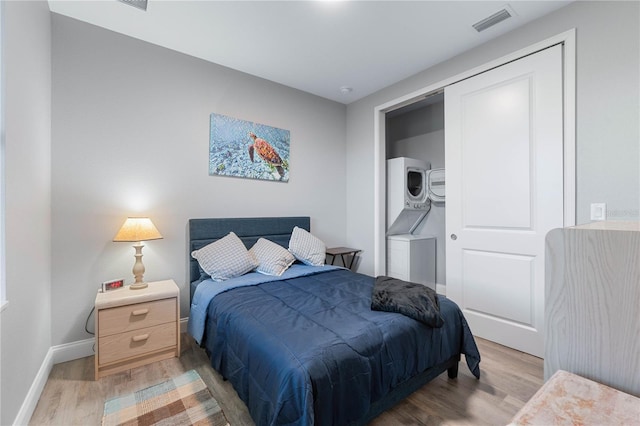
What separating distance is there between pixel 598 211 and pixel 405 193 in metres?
1.91

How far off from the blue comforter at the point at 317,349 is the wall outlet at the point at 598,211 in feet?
4.08

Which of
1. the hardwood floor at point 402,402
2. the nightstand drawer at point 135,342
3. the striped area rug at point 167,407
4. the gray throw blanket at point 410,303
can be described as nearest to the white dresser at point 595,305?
the gray throw blanket at point 410,303

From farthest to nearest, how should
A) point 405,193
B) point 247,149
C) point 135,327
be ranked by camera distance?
point 405,193, point 247,149, point 135,327

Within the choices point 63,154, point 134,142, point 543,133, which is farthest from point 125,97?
point 543,133

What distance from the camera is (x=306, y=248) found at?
311 centimetres

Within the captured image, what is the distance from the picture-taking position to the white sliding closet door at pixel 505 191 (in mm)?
2260

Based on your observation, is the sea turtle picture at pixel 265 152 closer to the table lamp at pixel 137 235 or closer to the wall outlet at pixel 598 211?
the table lamp at pixel 137 235

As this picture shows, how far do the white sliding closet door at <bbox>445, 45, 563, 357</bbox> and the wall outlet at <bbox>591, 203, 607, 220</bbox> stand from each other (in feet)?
0.60

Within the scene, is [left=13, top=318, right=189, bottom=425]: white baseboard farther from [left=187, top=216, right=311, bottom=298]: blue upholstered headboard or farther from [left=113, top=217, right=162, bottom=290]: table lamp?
[left=187, top=216, right=311, bottom=298]: blue upholstered headboard

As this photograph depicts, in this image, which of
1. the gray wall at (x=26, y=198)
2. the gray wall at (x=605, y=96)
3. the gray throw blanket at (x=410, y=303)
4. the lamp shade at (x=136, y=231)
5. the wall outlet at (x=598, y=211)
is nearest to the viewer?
the gray wall at (x=26, y=198)

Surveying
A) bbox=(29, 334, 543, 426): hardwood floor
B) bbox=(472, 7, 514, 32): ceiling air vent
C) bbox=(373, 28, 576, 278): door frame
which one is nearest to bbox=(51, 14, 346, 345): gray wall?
bbox=(29, 334, 543, 426): hardwood floor

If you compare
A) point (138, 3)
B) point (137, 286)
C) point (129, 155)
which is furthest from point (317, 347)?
point (138, 3)

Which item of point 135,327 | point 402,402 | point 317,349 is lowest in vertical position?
point 402,402

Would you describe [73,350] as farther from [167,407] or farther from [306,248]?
[306,248]
